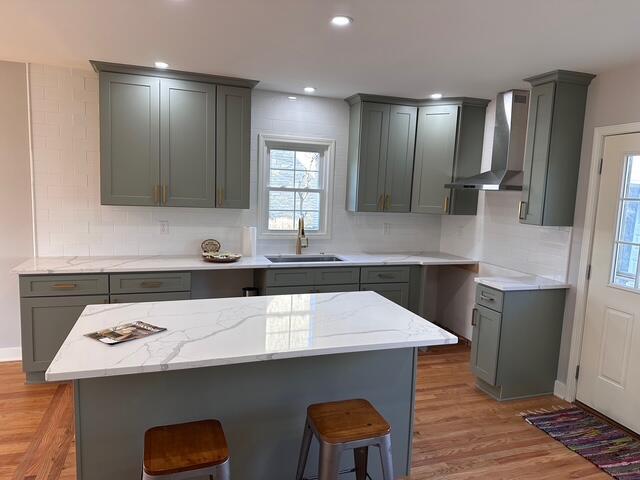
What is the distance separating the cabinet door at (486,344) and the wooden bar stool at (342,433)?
181 centimetres

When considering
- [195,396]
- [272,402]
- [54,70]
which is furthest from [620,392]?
[54,70]

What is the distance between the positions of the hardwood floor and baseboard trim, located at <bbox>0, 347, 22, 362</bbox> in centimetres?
12

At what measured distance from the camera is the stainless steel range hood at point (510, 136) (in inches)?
144

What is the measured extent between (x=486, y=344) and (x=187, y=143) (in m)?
3.05

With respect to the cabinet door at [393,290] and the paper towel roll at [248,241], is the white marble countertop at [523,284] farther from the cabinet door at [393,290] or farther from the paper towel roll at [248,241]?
the paper towel roll at [248,241]

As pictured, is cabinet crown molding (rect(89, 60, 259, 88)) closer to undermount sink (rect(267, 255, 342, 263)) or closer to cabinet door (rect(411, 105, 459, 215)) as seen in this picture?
undermount sink (rect(267, 255, 342, 263))

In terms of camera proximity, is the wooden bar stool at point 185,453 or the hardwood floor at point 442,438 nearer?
the wooden bar stool at point 185,453

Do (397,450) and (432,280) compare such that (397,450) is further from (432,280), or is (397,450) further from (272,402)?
(432,280)

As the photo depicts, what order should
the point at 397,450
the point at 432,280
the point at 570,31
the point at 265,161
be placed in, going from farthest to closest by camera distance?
the point at 432,280, the point at 265,161, the point at 570,31, the point at 397,450

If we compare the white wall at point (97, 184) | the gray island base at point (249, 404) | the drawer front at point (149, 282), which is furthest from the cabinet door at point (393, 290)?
the gray island base at point (249, 404)

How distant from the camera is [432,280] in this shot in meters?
5.04

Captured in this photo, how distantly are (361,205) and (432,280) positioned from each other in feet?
4.72

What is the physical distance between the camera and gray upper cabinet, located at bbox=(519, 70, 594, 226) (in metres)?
3.21

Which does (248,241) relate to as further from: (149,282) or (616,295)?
(616,295)
